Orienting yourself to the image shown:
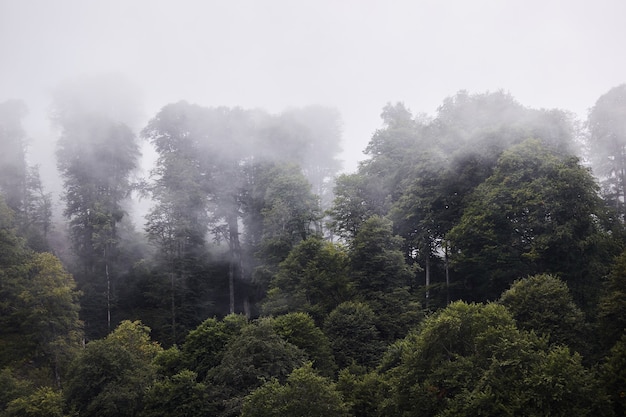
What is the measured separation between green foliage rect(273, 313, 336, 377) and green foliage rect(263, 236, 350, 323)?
352 centimetres

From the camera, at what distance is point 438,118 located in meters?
39.7

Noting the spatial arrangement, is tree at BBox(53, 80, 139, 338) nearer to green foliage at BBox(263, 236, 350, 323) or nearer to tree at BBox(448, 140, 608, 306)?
green foliage at BBox(263, 236, 350, 323)

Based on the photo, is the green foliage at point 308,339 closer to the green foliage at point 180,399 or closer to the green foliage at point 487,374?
the green foliage at point 180,399

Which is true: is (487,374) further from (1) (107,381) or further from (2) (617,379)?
(1) (107,381)

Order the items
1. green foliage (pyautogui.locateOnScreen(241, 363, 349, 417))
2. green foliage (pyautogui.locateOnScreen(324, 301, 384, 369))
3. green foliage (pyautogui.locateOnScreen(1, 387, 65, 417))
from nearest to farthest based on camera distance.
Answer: green foliage (pyautogui.locateOnScreen(241, 363, 349, 417)) < green foliage (pyautogui.locateOnScreen(1, 387, 65, 417)) < green foliage (pyautogui.locateOnScreen(324, 301, 384, 369))

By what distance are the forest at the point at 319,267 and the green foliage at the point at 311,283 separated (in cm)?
14

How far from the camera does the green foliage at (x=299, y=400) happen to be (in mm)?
18438

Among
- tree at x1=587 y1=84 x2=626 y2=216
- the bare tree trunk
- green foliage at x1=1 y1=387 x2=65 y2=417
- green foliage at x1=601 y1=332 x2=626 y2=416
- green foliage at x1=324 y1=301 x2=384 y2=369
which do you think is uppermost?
tree at x1=587 y1=84 x2=626 y2=216

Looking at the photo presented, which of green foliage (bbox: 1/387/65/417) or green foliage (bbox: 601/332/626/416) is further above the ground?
green foliage (bbox: 601/332/626/416)

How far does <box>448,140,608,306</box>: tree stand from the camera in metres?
26.4

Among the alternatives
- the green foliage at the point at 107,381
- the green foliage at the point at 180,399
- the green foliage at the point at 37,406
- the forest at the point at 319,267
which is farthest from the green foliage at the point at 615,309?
the green foliage at the point at 37,406

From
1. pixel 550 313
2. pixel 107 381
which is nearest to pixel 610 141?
pixel 550 313

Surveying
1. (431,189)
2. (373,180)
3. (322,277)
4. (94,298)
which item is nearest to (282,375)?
(322,277)

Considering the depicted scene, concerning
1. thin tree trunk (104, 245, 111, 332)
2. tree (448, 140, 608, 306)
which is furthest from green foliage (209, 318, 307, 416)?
thin tree trunk (104, 245, 111, 332)
